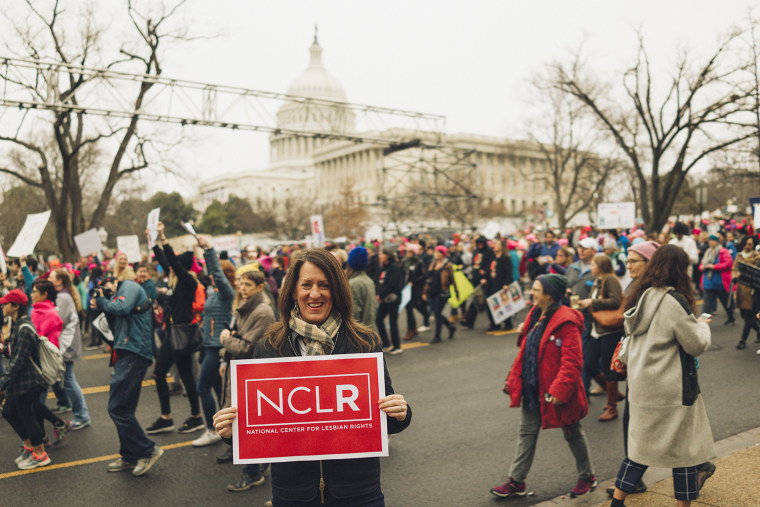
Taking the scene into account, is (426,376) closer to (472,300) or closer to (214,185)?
(472,300)

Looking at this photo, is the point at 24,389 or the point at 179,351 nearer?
the point at 24,389

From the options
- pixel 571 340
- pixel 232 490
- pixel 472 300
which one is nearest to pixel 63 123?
pixel 472 300

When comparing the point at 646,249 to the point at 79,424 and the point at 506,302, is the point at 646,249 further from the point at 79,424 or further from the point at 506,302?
the point at 506,302

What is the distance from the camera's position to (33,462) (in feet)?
18.1

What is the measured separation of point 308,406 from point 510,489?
262 cm

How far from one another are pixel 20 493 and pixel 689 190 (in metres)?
67.5

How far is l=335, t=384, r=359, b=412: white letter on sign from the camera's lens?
7.93 feet

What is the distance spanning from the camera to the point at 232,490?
16.0ft

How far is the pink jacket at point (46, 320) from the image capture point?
599 centimetres

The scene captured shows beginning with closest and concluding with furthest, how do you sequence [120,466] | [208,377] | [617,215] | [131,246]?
[120,466] < [208,377] < [131,246] < [617,215]

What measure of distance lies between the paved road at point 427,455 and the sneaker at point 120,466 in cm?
7

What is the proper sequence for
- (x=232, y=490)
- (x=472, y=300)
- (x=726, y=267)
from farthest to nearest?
(x=472, y=300)
(x=726, y=267)
(x=232, y=490)

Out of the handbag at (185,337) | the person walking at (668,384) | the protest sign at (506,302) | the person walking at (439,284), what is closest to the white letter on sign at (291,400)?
the person walking at (668,384)

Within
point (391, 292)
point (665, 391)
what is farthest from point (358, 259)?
point (665, 391)
